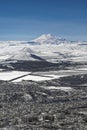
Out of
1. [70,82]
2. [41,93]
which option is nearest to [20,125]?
[41,93]

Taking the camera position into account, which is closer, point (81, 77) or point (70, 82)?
point (70, 82)

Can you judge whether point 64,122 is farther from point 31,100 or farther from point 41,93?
point 41,93

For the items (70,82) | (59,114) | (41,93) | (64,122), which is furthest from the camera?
(70,82)

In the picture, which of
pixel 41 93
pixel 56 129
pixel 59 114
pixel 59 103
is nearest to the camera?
pixel 56 129

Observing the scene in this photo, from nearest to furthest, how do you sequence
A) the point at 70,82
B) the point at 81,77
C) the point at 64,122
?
the point at 64,122 → the point at 70,82 → the point at 81,77

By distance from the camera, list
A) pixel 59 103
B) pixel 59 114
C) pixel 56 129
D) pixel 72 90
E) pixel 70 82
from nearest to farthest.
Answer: pixel 56 129, pixel 59 114, pixel 59 103, pixel 72 90, pixel 70 82

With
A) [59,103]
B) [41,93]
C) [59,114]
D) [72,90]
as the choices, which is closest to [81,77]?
[72,90]

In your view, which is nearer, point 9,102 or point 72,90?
point 9,102

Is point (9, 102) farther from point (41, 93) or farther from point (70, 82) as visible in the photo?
point (70, 82)

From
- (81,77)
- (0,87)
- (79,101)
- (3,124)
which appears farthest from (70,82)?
(3,124)
